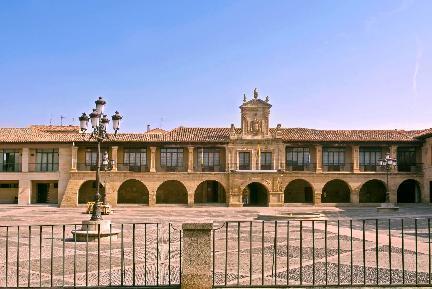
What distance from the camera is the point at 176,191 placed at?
49.8 m

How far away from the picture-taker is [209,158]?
155ft

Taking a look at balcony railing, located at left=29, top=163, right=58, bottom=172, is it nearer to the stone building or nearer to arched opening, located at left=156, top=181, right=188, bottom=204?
the stone building

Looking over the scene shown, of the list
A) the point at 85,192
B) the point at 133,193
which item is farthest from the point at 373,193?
the point at 85,192

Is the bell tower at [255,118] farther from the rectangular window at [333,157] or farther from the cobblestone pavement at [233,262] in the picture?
the cobblestone pavement at [233,262]

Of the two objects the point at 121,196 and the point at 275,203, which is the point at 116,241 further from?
the point at 121,196

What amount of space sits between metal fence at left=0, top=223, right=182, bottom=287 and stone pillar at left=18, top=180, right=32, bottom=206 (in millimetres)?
29699

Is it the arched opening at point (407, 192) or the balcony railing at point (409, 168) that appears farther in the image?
the arched opening at point (407, 192)

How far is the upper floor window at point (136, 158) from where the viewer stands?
47.5 meters

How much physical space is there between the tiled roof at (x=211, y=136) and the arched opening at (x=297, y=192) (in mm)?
5056

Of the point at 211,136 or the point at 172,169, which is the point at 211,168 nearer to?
the point at 211,136

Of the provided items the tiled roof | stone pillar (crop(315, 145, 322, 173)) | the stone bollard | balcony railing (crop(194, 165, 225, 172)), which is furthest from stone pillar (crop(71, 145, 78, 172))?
the stone bollard

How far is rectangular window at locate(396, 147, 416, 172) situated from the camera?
4681 cm

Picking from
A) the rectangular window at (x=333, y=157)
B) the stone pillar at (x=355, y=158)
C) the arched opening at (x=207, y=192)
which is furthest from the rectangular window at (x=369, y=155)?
the arched opening at (x=207, y=192)

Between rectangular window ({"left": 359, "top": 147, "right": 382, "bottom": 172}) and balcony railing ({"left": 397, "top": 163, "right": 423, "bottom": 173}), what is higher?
rectangular window ({"left": 359, "top": 147, "right": 382, "bottom": 172})
